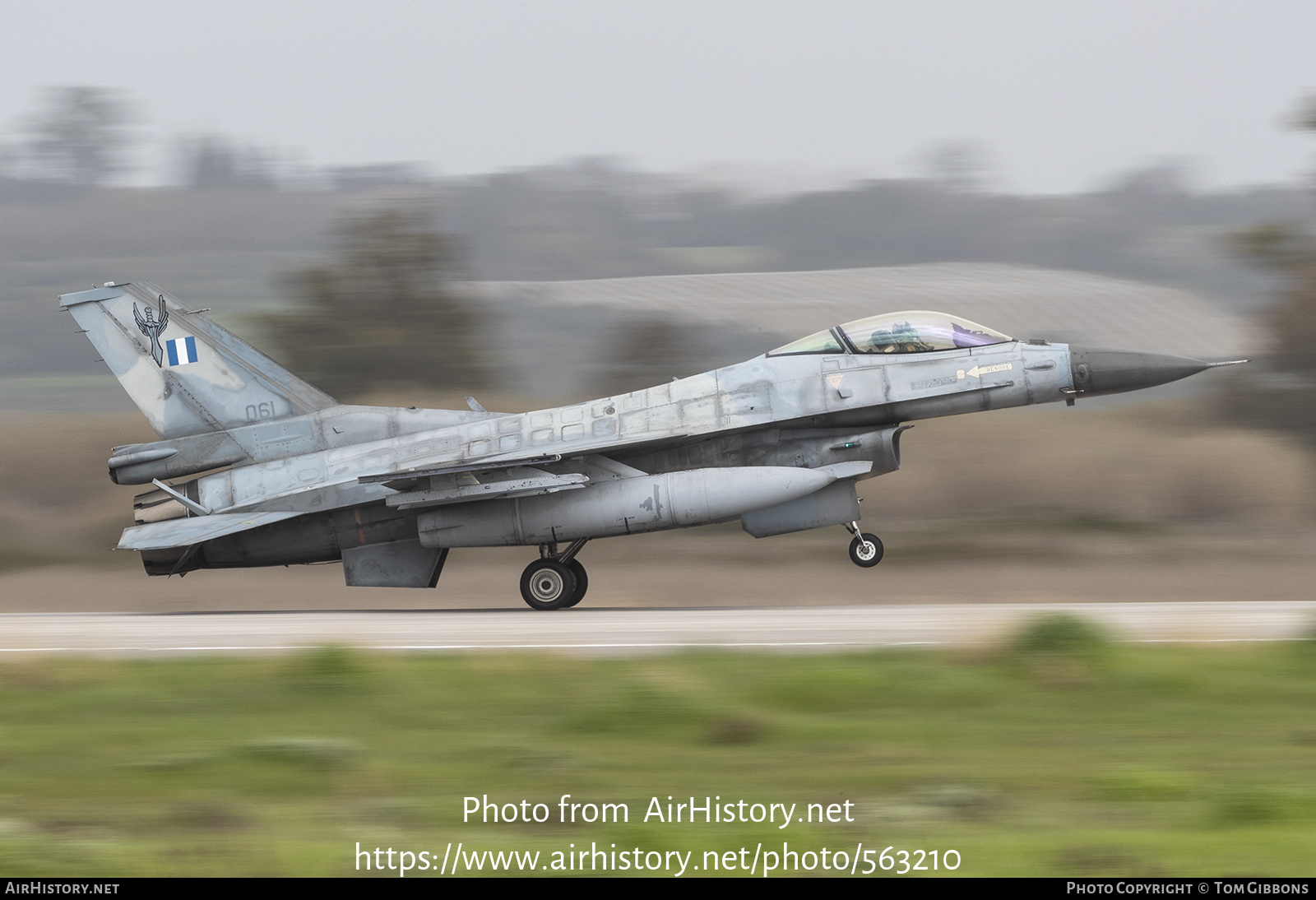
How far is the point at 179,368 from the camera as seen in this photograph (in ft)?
59.8

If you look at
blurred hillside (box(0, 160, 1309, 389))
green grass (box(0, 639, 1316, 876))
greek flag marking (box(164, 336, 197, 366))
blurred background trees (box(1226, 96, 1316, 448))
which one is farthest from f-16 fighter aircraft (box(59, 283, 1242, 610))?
blurred hillside (box(0, 160, 1309, 389))

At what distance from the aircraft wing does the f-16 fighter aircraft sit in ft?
0.10

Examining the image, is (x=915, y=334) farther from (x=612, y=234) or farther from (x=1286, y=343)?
(x=612, y=234)

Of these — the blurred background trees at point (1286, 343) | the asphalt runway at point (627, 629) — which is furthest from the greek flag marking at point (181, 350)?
the blurred background trees at point (1286, 343)

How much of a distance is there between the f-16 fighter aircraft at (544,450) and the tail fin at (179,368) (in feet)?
0.08

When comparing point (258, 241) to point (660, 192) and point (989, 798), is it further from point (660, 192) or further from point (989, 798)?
point (989, 798)

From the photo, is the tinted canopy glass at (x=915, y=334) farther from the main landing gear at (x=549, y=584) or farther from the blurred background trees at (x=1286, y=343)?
the blurred background trees at (x=1286, y=343)

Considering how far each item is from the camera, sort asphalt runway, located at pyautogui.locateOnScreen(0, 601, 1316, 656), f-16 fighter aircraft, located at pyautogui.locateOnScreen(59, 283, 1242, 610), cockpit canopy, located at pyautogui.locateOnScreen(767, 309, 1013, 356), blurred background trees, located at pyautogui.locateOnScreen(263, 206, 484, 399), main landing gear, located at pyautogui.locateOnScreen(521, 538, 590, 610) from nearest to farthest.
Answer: asphalt runway, located at pyautogui.locateOnScreen(0, 601, 1316, 656)
f-16 fighter aircraft, located at pyautogui.locateOnScreen(59, 283, 1242, 610)
cockpit canopy, located at pyautogui.locateOnScreen(767, 309, 1013, 356)
main landing gear, located at pyautogui.locateOnScreen(521, 538, 590, 610)
blurred background trees, located at pyautogui.locateOnScreen(263, 206, 484, 399)

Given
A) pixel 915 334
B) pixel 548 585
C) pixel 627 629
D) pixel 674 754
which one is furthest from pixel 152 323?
pixel 674 754

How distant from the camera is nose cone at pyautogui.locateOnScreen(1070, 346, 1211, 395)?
1684 centimetres

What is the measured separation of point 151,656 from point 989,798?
341 inches

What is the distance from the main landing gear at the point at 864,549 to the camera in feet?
56.0

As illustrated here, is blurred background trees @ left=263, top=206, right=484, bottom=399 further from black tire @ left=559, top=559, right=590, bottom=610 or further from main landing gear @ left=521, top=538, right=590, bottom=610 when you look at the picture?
main landing gear @ left=521, top=538, right=590, bottom=610

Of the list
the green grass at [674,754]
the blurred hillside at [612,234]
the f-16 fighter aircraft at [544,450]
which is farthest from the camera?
the blurred hillside at [612,234]
